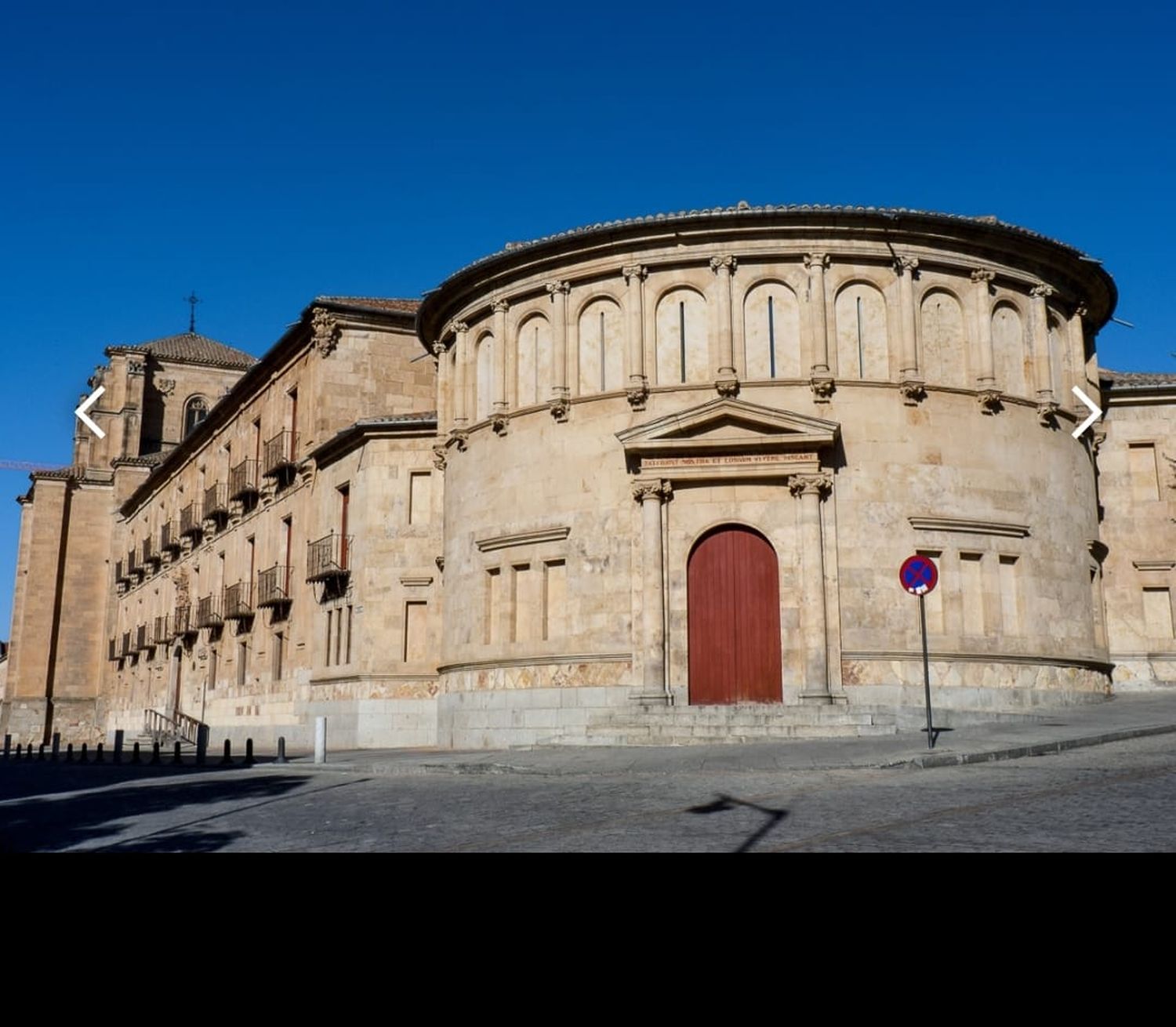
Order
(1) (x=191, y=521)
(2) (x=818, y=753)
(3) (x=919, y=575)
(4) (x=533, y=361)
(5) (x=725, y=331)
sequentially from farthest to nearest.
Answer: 1. (1) (x=191, y=521)
2. (4) (x=533, y=361)
3. (5) (x=725, y=331)
4. (3) (x=919, y=575)
5. (2) (x=818, y=753)

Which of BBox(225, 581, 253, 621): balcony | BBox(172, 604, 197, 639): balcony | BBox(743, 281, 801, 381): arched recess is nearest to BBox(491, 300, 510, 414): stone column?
BBox(743, 281, 801, 381): arched recess

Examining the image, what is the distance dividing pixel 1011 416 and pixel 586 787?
15.1m

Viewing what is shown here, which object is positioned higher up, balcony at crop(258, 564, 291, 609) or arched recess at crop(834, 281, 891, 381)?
arched recess at crop(834, 281, 891, 381)

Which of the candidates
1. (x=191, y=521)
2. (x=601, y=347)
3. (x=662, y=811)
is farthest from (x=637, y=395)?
(x=191, y=521)

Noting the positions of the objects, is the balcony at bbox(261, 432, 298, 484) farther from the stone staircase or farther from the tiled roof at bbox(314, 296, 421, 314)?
the stone staircase

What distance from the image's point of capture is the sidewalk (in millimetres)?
16688

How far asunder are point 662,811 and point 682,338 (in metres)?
15.4

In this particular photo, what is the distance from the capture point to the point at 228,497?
45.0 metres

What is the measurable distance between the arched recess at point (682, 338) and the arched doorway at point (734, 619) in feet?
11.1

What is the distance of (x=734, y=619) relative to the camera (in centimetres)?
2467

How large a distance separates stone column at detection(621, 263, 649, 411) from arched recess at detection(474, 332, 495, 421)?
387 cm

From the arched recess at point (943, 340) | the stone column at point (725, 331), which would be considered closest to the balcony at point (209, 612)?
the stone column at point (725, 331)

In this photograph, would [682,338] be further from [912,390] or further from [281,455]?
[281,455]
